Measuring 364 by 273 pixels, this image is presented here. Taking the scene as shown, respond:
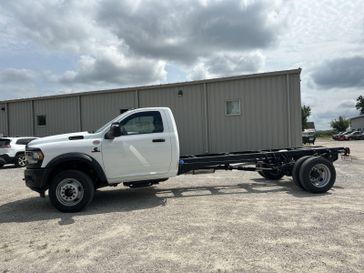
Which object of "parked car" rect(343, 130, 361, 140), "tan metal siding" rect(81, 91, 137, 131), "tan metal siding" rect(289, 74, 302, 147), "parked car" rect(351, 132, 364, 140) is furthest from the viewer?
"parked car" rect(343, 130, 361, 140)

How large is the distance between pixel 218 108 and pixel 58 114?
951 centimetres

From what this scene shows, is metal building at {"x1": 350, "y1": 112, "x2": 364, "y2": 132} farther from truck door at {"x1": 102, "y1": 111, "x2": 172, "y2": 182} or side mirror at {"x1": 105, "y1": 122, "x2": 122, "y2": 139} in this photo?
side mirror at {"x1": 105, "y1": 122, "x2": 122, "y2": 139}

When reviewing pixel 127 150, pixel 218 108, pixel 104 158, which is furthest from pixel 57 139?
pixel 218 108

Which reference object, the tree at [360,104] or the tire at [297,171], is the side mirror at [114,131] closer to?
the tire at [297,171]

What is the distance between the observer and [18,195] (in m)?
10.5

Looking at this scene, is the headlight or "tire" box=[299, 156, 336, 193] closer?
the headlight

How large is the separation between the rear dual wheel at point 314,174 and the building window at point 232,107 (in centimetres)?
840

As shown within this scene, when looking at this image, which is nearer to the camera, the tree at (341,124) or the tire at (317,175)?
the tire at (317,175)

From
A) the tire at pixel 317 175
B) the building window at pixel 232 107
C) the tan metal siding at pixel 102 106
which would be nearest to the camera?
the tire at pixel 317 175

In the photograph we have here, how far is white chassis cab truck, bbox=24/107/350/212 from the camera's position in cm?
803

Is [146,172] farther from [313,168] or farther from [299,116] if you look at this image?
[299,116]

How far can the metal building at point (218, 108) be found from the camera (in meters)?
17.3

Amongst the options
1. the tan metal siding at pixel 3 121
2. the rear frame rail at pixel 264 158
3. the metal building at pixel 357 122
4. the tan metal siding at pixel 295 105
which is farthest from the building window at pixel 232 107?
the metal building at pixel 357 122

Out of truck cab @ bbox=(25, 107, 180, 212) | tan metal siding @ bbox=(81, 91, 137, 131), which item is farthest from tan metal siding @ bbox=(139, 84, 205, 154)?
truck cab @ bbox=(25, 107, 180, 212)
